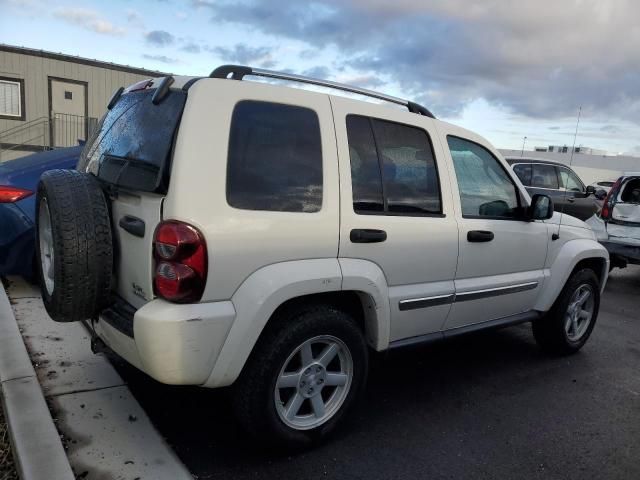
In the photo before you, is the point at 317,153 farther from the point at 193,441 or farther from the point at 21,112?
the point at 21,112

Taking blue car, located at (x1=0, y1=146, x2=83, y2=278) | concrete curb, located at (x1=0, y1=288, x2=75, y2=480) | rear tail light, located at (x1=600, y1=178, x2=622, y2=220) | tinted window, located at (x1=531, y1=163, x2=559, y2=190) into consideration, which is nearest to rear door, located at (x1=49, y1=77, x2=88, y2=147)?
blue car, located at (x1=0, y1=146, x2=83, y2=278)

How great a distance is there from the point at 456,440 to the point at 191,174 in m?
2.18

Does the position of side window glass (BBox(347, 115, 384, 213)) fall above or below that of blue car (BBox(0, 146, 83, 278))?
above

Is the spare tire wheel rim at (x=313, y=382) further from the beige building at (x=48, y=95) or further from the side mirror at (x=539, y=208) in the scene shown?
the beige building at (x=48, y=95)

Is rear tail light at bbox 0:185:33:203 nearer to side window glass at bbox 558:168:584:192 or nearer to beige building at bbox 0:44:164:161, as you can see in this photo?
side window glass at bbox 558:168:584:192

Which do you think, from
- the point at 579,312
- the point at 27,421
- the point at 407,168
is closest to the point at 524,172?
the point at 579,312

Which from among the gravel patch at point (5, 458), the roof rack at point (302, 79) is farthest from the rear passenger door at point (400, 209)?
the gravel patch at point (5, 458)

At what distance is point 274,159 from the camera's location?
2709mm

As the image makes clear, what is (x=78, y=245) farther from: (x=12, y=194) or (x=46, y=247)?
(x=12, y=194)

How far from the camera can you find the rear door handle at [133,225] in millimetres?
2559

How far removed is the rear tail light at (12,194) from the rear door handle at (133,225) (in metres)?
2.60

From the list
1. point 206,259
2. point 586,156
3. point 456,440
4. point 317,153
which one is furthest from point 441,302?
point 586,156

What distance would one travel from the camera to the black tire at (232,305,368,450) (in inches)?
105

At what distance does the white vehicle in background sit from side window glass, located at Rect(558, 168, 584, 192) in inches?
146
